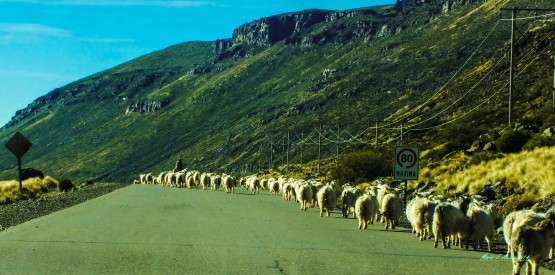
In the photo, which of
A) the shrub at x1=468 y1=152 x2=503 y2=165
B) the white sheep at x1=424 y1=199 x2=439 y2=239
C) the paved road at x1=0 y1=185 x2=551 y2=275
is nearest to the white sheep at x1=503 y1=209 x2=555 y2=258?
the paved road at x1=0 y1=185 x2=551 y2=275

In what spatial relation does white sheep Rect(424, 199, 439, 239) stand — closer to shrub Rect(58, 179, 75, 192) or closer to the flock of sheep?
the flock of sheep

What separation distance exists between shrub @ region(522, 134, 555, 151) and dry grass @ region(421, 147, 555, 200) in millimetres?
1152

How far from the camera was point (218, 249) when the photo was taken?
1367 cm

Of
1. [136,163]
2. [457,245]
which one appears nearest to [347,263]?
[457,245]

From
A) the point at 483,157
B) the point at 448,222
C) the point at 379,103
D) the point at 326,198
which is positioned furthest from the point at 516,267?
the point at 379,103

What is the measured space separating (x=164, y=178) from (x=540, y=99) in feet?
A: 119

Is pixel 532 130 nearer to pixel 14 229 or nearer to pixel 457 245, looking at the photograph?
pixel 457 245

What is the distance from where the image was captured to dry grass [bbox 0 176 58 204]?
3583 cm

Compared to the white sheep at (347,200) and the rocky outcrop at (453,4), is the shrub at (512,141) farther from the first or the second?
the rocky outcrop at (453,4)

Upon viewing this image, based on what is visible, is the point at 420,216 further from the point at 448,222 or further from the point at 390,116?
the point at 390,116

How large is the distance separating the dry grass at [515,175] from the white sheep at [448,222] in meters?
6.79

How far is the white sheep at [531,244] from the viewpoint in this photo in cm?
1070

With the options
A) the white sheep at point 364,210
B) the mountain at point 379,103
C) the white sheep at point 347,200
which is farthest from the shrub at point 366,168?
the white sheep at point 364,210

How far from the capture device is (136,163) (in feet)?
566
